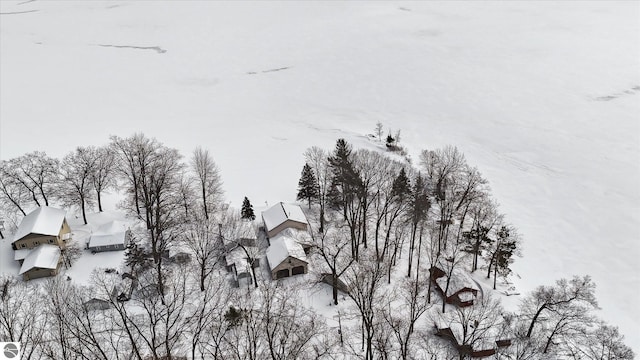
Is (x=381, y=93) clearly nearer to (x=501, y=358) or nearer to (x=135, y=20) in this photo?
(x=501, y=358)

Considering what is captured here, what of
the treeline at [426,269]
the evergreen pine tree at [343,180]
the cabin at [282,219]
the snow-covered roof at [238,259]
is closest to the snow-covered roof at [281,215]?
the cabin at [282,219]

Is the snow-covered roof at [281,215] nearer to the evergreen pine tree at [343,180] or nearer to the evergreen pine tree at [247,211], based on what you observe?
the evergreen pine tree at [247,211]

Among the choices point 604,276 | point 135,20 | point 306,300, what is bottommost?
point 604,276

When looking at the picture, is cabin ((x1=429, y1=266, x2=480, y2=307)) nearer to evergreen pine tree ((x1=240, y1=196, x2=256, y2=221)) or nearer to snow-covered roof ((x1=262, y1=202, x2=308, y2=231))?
snow-covered roof ((x1=262, y1=202, x2=308, y2=231))

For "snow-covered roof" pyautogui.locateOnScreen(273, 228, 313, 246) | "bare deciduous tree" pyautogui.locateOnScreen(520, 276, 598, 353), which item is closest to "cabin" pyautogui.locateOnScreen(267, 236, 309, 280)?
"snow-covered roof" pyautogui.locateOnScreen(273, 228, 313, 246)

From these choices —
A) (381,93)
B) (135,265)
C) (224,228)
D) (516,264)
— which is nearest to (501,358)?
(516,264)

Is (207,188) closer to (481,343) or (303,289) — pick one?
(303,289)
